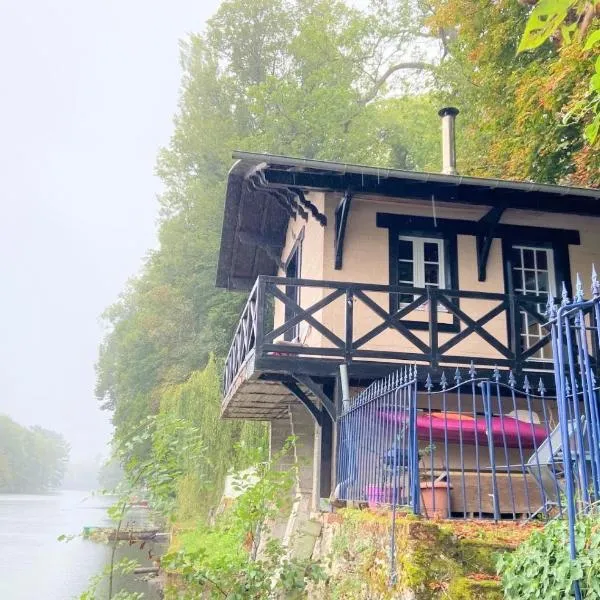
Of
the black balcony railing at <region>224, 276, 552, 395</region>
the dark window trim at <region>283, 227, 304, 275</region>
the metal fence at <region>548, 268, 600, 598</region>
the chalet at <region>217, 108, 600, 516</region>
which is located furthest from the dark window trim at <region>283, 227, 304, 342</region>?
the metal fence at <region>548, 268, 600, 598</region>

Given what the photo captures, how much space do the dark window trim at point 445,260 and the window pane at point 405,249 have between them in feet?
0.36

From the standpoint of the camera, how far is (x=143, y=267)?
39406mm

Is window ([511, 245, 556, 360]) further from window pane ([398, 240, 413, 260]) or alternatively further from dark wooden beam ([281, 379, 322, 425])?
dark wooden beam ([281, 379, 322, 425])

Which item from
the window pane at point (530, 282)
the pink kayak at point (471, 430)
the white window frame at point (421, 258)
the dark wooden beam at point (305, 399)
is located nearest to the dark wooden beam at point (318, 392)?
the dark wooden beam at point (305, 399)

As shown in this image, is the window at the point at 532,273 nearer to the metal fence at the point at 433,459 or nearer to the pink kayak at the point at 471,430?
the pink kayak at the point at 471,430

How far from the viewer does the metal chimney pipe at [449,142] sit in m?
11.3

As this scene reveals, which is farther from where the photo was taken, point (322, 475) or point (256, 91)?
point (256, 91)

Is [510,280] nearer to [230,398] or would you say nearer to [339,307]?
[339,307]

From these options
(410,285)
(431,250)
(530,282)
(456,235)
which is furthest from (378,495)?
(530,282)

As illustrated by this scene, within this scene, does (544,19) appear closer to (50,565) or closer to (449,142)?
(449,142)

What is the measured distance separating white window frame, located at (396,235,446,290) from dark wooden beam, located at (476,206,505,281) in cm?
55

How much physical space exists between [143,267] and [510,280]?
31959 millimetres

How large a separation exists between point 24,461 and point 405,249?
446 feet

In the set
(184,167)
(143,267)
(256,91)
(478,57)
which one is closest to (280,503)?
(478,57)
